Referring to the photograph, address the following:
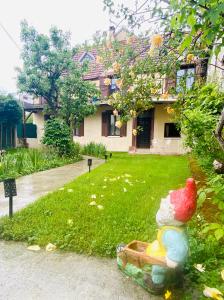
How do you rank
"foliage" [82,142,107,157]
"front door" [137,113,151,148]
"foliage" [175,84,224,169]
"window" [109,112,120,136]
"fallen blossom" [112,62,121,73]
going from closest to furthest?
1. "foliage" [175,84,224,169]
2. "fallen blossom" [112,62,121,73]
3. "foliage" [82,142,107,157]
4. "front door" [137,113,151,148]
5. "window" [109,112,120,136]

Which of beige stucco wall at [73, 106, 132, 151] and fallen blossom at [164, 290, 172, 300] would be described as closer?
fallen blossom at [164, 290, 172, 300]

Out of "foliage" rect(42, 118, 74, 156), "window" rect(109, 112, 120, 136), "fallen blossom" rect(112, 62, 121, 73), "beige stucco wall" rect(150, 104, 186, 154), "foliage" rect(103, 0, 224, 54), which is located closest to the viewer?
"foliage" rect(103, 0, 224, 54)

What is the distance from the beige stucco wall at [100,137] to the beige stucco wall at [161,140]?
1.80m

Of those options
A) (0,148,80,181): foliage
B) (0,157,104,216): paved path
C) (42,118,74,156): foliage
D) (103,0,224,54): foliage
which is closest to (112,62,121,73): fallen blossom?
(103,0,224,54): foliage

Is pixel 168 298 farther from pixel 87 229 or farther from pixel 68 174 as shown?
pixel 68 174

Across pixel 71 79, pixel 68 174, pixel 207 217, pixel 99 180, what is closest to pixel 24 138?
pixel 71 79

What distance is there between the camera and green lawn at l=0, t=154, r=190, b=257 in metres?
3.27

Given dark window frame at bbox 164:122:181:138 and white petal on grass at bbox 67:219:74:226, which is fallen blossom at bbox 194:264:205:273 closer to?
white petal on grass at bbox 67:219:74:226

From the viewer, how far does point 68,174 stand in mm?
8383

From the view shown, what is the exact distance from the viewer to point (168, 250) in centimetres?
204

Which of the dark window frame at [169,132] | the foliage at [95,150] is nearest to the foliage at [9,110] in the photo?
the foliage at [95,150]

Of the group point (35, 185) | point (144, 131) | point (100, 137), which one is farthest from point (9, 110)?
point (35, 185)

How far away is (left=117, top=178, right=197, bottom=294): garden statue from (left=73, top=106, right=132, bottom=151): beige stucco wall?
14.6m

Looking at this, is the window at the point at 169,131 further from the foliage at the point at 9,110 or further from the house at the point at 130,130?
the foliage at the point at 9,110
